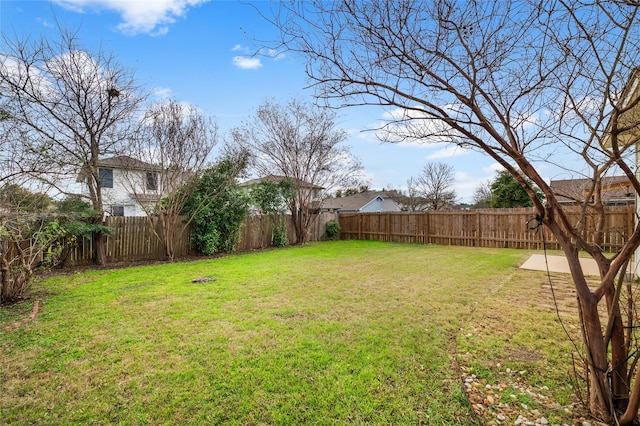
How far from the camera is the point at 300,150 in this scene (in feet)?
41.8

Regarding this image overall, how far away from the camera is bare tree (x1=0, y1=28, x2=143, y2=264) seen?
20.6ft

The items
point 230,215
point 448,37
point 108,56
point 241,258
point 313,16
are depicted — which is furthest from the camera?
point 230,215

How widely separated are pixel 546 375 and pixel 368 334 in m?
1.56

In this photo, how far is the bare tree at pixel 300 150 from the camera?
12.3m

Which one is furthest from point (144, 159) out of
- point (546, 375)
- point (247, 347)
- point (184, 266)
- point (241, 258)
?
point (546, 375)

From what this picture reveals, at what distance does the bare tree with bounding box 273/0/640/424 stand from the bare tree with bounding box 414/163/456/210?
23.1 m

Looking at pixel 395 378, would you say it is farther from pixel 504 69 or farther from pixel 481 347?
pixel 504 69

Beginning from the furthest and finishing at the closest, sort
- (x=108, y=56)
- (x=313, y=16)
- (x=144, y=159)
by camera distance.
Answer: (x=144, y=159) → (x=108, y=56) → (x=313, y=16)

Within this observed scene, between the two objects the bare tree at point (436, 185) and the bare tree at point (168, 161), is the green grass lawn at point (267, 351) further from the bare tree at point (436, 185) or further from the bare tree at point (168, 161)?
the bare tree at point (436, 185)

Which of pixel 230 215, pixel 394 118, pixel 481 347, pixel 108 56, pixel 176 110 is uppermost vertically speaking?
pixel 108 56

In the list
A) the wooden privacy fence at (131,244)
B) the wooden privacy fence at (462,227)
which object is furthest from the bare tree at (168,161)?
the wooden privacy fence at (462,227)

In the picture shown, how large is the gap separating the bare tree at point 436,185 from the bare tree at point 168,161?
19.5m

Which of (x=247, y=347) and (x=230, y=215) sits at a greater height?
(x=230, y=215)

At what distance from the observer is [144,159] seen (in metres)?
8.48
